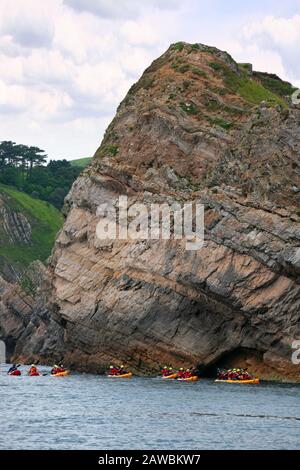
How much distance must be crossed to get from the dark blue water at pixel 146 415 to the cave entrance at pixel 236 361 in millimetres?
5588

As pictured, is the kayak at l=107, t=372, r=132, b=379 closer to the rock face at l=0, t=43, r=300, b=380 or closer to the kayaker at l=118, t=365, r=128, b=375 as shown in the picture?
the kayaker at l=118, t=365, r=128, b=375

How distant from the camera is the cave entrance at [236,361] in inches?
4249

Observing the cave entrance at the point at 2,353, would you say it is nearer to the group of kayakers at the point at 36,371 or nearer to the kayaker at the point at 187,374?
the group of kayakers at the point at 36,371

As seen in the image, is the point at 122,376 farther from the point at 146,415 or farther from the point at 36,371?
the point at 146,415

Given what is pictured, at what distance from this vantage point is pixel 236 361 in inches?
4328

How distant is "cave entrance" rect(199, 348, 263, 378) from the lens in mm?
107925

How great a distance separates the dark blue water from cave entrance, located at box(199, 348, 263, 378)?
5.59 meters

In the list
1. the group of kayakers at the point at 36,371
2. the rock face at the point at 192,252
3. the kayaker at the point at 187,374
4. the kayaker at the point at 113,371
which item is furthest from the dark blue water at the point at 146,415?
the group of kayakers at the point at 36,371

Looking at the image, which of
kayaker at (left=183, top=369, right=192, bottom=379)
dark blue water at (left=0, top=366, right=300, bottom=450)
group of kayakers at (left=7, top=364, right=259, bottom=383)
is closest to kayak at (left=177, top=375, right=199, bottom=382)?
group of kayakers at (left=7, top=364, right=259, bottom=383)
